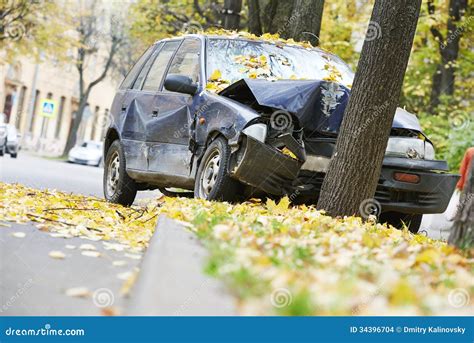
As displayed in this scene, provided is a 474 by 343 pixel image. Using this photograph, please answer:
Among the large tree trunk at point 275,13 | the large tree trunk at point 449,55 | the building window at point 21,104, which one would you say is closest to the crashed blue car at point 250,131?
the large tree trunk at point 275,13

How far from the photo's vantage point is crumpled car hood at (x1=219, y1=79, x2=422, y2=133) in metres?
9.01

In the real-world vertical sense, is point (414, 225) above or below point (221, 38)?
below

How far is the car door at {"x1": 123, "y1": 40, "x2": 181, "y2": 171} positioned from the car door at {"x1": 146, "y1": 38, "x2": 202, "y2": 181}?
154 millimetres

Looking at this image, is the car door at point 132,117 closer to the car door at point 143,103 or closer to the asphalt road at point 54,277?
the car door at point 143,103

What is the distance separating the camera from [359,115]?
8930mm

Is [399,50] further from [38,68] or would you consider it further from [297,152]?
[38,68]

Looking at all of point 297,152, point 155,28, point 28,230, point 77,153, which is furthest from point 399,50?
point 77,153

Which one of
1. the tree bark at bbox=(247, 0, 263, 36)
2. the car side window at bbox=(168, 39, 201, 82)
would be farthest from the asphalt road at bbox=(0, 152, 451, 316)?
the tree bark at bbox=(247, 0, 263, 36)

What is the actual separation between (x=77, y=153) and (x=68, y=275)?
141 ft

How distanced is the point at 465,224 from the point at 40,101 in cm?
4932

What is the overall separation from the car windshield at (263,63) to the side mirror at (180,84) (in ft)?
0.64

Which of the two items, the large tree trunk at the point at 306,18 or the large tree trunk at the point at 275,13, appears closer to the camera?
the large tree trunk at the point at 306,18

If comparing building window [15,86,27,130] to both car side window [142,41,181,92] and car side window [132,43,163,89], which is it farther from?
car side window [142,41,181,92]

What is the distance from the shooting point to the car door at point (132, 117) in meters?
11.3
